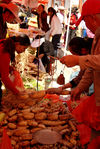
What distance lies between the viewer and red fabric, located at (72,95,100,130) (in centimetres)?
154

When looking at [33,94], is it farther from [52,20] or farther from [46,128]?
[52,20]

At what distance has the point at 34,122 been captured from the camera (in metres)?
1.97

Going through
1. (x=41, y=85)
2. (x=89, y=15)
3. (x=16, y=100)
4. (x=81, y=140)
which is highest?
(x=89, y=15)

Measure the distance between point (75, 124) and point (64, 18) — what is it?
228 inches

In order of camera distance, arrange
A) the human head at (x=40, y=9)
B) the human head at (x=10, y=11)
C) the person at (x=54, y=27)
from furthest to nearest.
→ 1. the person at (x=54, y=27)
2. the human head at (x=40, y=9)
3. the human head at (x=10, y=11)

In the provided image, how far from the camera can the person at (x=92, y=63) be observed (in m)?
1.22

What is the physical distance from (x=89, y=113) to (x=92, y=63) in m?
0.60

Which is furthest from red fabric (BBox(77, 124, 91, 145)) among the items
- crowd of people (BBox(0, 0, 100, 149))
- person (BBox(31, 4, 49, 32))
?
person (BBox(31, 4, 49, 32))

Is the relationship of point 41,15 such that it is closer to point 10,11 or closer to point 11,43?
point 10,11

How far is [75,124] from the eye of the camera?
2068 millimetres

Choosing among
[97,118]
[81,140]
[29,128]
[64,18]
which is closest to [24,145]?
[29,128]

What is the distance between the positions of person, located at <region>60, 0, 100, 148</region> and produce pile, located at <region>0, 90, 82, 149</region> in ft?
1.10

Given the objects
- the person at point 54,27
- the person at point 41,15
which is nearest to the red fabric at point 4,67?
the person at point 41,15

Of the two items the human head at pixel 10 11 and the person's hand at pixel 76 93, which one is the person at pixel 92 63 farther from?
the human head at pixel 10 11
